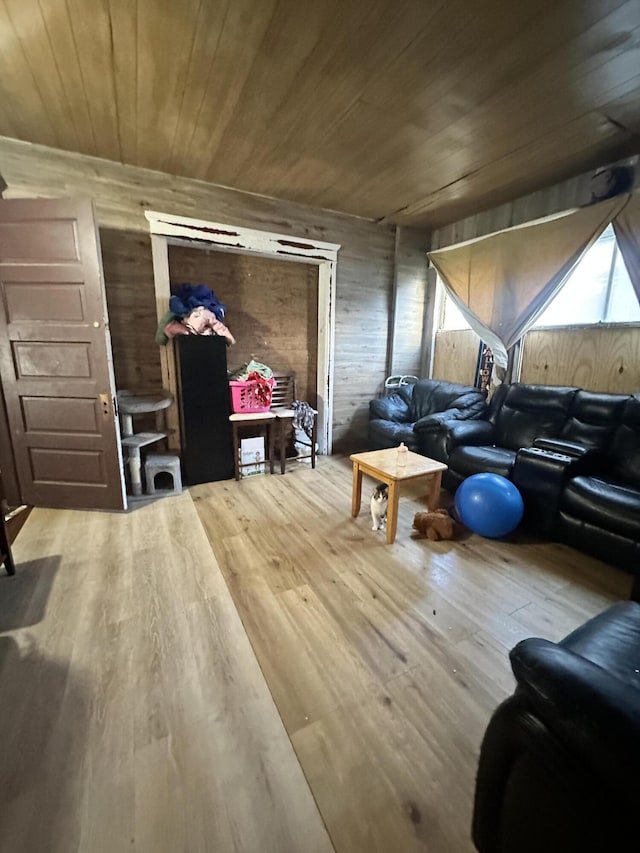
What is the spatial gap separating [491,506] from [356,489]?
37.0 inches

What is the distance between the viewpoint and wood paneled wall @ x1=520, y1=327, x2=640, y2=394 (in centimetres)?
277

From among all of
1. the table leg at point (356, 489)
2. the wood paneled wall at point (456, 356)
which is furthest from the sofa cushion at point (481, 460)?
the wood paneled wall at point (456, 356)

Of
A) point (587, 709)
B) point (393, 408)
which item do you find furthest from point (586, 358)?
point (587, 709)

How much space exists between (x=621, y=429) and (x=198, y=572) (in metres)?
3.08

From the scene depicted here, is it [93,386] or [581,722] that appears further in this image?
[93,386]

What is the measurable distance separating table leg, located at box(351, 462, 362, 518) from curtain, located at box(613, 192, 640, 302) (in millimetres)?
2427

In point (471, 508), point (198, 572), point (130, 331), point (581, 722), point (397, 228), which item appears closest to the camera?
point (581, 722)

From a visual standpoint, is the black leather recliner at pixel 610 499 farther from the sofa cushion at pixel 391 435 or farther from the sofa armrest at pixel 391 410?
the sofa armrest at pixel 391 410

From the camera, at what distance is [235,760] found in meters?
1.15

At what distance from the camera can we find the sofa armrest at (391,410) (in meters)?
4.06

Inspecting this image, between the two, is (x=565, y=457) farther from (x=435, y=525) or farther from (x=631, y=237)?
(x=631, y=237)

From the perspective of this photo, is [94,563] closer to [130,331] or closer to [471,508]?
[130,331]

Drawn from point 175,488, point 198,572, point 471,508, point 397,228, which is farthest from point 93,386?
point 397,228

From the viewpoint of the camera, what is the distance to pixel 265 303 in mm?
3998
